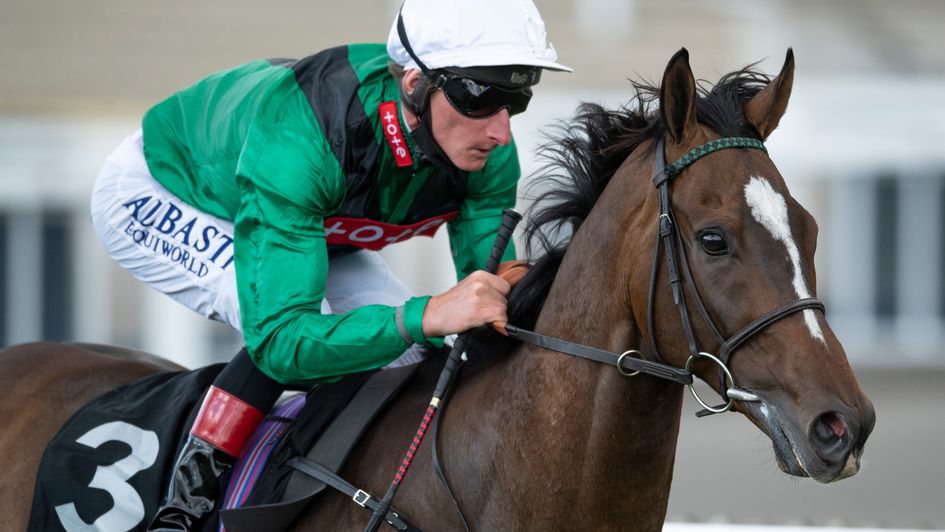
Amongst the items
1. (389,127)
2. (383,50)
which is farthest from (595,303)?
(383,50)

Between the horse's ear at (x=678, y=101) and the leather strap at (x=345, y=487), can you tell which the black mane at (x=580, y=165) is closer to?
the horse's ear at (x=678, y=101)

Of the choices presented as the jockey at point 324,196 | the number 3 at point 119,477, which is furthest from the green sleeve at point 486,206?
the number 3 at point 119,477

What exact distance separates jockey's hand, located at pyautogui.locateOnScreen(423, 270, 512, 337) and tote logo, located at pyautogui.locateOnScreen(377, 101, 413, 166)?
1.34ft

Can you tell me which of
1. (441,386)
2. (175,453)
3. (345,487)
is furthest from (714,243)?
(175,453)

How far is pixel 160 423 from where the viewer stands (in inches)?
109

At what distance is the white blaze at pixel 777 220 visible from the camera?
1.94m

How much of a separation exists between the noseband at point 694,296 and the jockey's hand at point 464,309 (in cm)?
37

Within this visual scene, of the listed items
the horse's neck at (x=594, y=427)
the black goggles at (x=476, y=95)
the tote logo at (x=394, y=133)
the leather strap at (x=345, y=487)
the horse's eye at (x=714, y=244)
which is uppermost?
the black goggles at (x=476, y=95)

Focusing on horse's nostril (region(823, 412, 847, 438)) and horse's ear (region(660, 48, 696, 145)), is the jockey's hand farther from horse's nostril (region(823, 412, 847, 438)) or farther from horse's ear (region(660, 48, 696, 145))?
horse's nostril (region(823, 412, 847, 438))

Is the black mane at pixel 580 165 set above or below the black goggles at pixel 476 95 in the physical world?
below

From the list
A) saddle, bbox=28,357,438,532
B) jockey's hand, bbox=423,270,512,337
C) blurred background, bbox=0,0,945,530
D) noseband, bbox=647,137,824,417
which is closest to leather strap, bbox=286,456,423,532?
saddle, bbox=28,357,438,532

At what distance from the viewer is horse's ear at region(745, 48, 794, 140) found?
2.22 meters

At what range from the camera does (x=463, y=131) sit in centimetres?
254

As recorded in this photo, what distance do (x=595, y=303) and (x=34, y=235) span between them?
11750 millimetres
